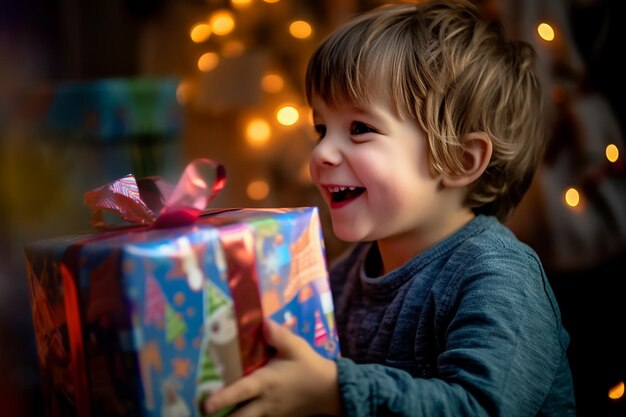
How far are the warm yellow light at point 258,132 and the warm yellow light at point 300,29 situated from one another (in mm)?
271

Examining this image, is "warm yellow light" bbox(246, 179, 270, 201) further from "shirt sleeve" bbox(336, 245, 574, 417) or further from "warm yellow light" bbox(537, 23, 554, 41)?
"shirt sleeve" bbox(336, 245, 574, 417)

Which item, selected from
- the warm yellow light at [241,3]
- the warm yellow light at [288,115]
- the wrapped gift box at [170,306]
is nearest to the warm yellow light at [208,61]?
the warm yellow light at [241,3]

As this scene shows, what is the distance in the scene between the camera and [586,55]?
48.2 inches

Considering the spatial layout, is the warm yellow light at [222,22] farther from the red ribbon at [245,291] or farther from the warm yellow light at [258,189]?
the red ribbon at [245,291]

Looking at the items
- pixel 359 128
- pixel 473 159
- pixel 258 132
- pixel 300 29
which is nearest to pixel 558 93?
pixel 473 159

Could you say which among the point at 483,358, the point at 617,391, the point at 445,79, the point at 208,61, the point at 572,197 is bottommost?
the point at 617,391

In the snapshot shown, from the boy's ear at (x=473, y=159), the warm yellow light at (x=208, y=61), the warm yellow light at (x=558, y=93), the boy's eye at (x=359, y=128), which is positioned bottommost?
the boy's ear at (x=473, y=159)

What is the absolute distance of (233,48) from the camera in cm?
206

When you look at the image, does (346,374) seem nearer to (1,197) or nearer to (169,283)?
(169,283)

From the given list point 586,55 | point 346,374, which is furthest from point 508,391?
point 586,55

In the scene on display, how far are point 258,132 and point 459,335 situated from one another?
139 cm

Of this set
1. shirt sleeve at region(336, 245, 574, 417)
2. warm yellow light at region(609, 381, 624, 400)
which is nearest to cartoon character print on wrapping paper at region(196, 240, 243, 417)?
shirt sleeve at region(336, 245, 574, 417)

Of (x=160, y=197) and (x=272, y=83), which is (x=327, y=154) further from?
(x=272, y=83)

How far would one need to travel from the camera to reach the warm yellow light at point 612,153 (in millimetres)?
1187
